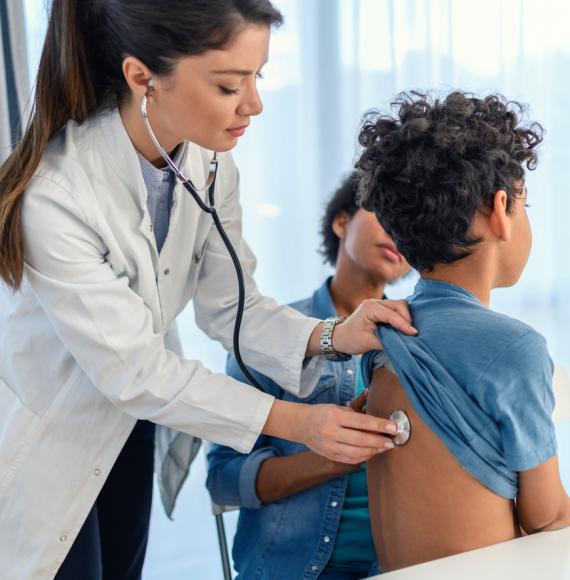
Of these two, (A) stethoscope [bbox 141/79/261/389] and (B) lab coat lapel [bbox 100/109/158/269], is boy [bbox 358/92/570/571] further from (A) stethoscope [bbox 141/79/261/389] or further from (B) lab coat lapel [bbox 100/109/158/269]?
(B) lab coat lapel [bbox 100/109/158/269]

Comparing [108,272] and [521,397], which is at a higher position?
[108,272]

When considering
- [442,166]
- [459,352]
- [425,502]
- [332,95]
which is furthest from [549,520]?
[332,95]

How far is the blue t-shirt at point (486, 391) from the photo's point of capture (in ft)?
3.65

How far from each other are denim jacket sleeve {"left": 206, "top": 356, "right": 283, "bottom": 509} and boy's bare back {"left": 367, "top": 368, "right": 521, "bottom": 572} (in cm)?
35

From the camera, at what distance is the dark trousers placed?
1.58 metres

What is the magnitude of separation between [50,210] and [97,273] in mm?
113

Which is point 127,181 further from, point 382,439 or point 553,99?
point 553,99

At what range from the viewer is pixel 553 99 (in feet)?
9.66

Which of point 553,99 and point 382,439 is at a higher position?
point 553,99

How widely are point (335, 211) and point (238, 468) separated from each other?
0.64 m

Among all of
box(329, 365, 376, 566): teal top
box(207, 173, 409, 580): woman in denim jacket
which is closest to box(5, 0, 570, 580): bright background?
box(207, 173, 409, 580): woman in denim jacket

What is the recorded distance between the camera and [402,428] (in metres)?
1.22

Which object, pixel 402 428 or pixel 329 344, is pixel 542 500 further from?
pixel 329 344

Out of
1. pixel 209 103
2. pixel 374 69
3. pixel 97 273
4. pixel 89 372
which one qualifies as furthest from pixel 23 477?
pixel 374 69
